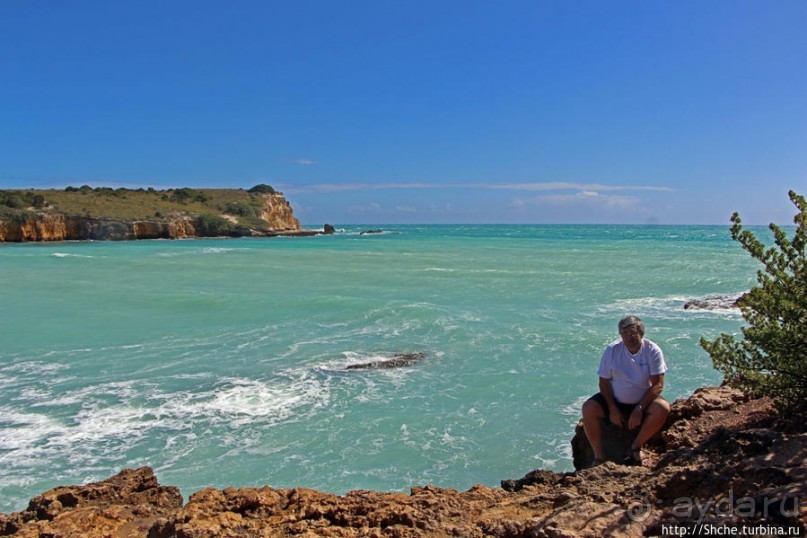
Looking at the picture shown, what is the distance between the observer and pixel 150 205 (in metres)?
78.3

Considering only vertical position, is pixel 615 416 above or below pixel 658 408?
below

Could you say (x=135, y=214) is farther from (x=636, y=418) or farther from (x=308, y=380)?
(x=636, y=418)

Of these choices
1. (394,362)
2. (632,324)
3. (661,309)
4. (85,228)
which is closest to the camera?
(632,324)

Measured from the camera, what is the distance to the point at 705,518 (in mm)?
3033

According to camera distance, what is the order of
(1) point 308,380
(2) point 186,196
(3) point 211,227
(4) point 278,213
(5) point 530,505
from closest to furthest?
(5) point 530,505 → (1) point 308,380 → (3) point 211,227 → (2) point 186,196 → (4) point 278,213

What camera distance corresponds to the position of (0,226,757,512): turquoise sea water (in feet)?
21.2

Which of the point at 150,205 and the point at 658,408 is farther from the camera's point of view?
the point at 150,205

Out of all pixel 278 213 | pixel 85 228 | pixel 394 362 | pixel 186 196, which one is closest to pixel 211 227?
pixel 186 196

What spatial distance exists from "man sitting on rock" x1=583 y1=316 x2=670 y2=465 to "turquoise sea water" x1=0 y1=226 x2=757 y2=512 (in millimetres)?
1370

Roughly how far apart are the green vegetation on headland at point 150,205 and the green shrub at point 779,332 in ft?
239

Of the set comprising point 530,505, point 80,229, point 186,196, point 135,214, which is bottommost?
point 530,505

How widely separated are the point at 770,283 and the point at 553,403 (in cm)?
390

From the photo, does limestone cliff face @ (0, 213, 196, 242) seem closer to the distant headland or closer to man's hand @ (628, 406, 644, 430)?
the distant headland

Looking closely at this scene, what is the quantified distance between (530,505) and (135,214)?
7586 cm
